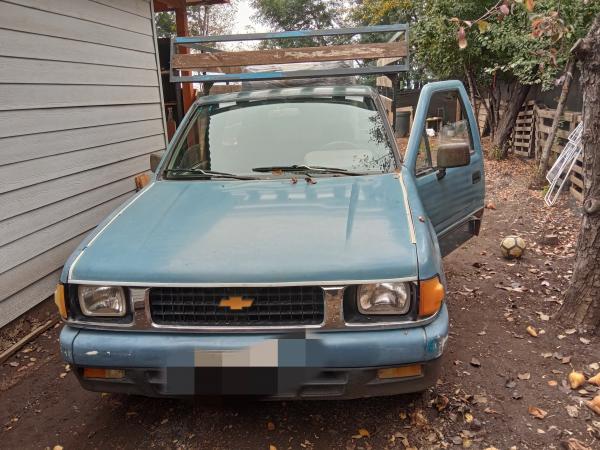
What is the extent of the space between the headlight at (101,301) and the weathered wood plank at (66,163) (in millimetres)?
2131

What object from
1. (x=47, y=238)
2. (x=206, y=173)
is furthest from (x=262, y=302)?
(x=47, y=238)

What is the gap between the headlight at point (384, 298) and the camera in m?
2.40

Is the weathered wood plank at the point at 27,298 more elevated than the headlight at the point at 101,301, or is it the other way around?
the headlight at the point at 101,301

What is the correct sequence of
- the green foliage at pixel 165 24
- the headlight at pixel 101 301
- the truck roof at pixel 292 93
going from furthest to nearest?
the green foliage at pixel 165 24 < the truck roof at pixel 292 93 < the headlight at pixel 101 301

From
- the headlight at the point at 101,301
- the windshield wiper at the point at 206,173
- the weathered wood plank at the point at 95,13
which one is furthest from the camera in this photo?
the weathered wood plank at the point at 95,13

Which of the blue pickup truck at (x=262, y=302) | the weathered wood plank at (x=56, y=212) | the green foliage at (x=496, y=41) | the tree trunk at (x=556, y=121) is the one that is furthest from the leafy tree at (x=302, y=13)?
the blue pickup truck at (x=262, y=302)

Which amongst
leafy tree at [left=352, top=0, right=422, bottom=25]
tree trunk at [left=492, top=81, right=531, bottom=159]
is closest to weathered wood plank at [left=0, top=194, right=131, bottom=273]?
tree trunk at [left=492, top=81, right=531, bottom=159]

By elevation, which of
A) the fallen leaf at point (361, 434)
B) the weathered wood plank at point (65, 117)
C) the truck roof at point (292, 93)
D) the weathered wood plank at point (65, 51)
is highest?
the weathered wood plank at point (65, 51)

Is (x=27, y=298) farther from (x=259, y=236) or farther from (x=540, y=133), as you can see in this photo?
(x=540, y=133)

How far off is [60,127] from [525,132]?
10700 mm

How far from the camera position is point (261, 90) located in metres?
4.12

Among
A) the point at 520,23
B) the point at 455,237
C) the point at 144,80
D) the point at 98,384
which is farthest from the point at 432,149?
the point at 520,23

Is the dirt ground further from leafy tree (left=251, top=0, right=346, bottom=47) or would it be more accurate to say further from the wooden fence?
leafy tree (left=251, top=0, right=346, bottom=47)

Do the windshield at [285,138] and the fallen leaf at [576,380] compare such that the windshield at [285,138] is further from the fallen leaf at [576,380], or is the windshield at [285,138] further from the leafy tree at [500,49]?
the leafy tree at [500,49]
